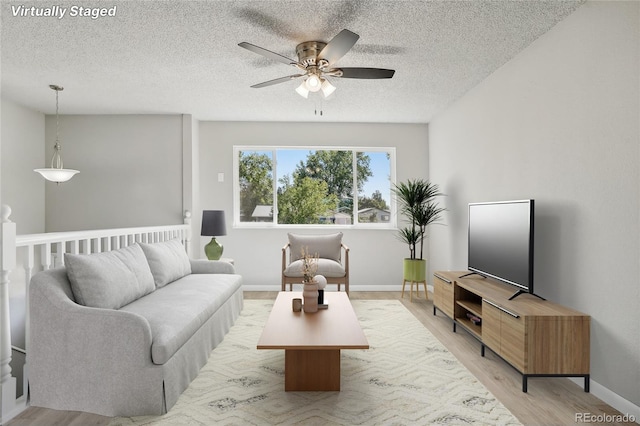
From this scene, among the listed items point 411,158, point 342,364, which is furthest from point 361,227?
point 342,364

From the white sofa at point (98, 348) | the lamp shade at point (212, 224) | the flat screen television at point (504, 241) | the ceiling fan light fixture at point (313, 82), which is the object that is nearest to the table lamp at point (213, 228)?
the lamp shade at point (212, 224)

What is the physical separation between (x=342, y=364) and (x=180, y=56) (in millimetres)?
2981

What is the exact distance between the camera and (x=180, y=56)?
3410mm

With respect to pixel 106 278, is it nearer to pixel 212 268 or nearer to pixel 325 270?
pixel 212 268

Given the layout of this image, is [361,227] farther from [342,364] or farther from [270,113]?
[342,364]

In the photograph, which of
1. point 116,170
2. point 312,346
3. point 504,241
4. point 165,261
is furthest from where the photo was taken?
point 116,170

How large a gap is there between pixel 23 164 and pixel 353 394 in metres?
5.19

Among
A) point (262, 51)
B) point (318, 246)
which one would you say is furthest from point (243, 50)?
point (318, 246)

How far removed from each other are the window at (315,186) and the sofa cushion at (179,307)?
208cm

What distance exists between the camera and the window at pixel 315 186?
6.00m

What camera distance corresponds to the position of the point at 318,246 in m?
5.21

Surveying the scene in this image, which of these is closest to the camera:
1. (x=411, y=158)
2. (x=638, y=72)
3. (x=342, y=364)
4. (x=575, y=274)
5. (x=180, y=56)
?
(x=638, y=72)

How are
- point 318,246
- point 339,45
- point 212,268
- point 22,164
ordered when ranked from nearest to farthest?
1. point 339,45
2. point 212,268
3. point 22,164
4. point 318,246

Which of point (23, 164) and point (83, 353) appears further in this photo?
point (23, 164)
